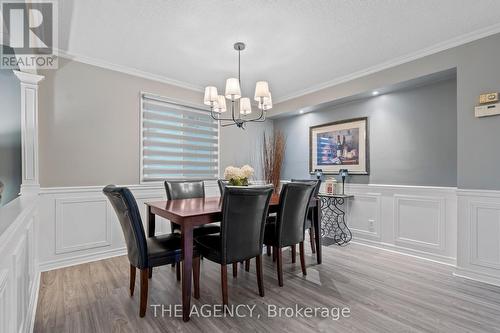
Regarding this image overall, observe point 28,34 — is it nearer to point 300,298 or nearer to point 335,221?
point 300,298

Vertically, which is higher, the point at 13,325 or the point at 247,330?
the point at 13,325

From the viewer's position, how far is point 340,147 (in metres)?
4.18

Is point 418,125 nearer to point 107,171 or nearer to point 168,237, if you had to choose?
point 168,237

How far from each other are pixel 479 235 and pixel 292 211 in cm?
192

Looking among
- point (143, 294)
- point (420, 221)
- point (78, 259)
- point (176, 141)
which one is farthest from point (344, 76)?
point (78, 259)

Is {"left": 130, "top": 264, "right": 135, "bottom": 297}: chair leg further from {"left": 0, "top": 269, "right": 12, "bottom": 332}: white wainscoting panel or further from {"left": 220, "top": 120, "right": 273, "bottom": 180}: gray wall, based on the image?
{"left": 220, "top": 120, "right": 273, "bottom": 180}: gray wall

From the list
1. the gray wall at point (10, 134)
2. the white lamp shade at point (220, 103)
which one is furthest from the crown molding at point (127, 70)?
the white lamp shade at point (220, 103)

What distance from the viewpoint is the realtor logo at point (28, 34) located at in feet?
6.50

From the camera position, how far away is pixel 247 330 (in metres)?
1.78

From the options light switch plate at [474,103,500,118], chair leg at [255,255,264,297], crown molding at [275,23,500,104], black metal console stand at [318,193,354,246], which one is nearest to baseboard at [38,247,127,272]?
chair leg at [255,255,264,297]

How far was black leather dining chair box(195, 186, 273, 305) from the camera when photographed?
1.99m

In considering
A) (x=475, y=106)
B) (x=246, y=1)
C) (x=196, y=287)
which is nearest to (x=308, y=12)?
(x=246, y=1)

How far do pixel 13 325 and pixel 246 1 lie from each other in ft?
8.14

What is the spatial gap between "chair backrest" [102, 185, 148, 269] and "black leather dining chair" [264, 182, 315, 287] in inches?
46.9
